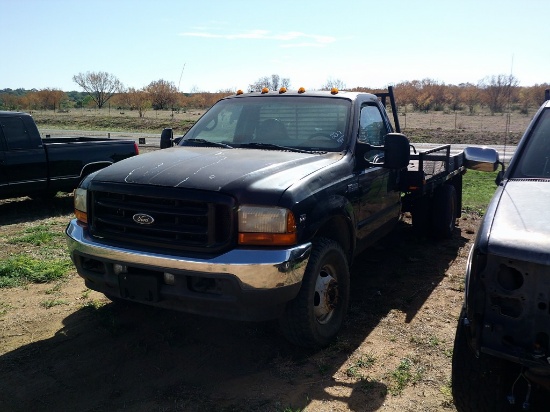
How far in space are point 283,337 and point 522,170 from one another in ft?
7.02

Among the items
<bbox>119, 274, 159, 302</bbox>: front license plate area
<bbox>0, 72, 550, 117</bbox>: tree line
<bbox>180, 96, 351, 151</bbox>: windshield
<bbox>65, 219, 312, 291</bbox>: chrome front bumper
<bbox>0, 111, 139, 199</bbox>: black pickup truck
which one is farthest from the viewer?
<bbox>0, 72, 550, 117</bbox>: tree line

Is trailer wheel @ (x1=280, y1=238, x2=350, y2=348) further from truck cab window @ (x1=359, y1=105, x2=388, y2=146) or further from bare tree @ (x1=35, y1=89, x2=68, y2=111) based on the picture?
bare tree @ (x1=35, y1=89, x2=68, y2=111)

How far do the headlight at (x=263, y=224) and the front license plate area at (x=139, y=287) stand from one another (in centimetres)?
67

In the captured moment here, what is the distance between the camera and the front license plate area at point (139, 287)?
11.6 ft

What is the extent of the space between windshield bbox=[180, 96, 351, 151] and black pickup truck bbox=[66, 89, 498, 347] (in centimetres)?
1

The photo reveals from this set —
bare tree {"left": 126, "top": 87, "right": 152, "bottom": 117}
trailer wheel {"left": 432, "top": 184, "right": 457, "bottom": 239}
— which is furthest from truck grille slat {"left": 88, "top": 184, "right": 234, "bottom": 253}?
bare tree {"left": 126, "top": 87, "right": 152, "bottom": 117}

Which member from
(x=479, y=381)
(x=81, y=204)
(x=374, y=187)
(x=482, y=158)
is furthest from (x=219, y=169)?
(x=479, y=381)

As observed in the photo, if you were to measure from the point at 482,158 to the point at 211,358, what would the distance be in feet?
8.37

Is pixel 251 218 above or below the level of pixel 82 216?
above

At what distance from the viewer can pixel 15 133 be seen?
854 cm

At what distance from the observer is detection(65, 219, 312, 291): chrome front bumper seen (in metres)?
3.35

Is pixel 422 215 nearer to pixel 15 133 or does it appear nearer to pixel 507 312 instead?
pixel 507 312

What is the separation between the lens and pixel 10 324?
4.48 m

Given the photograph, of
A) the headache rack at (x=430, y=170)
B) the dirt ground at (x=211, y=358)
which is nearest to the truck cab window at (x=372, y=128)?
the headache rack at (x=430, y=170)
